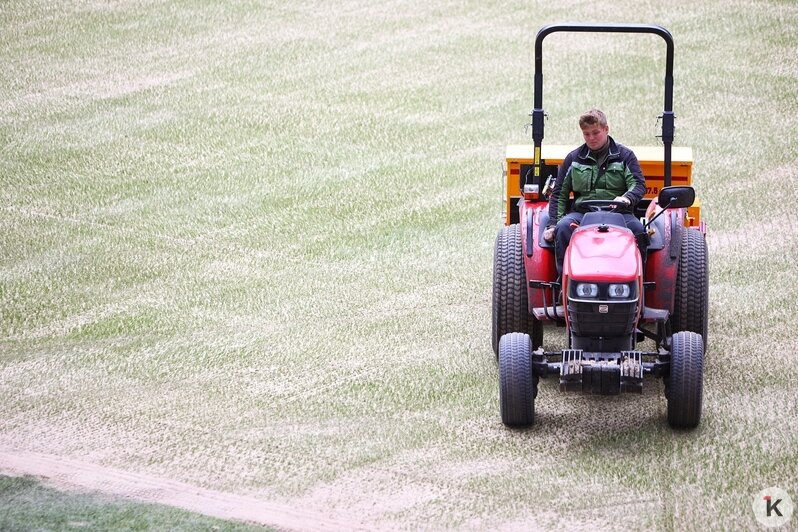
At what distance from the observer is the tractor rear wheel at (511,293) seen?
640cm

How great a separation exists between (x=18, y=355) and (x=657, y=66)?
7.88 metres

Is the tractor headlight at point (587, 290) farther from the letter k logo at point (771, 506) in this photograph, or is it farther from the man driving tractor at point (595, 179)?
the letter k logo at point (771, 506)

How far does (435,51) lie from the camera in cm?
1328

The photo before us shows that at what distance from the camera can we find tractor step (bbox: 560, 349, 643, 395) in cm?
558

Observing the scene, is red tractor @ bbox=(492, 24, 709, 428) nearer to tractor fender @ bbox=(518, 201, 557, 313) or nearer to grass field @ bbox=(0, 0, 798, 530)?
tractor fender @ bbox=(518, 201, 557, 313)

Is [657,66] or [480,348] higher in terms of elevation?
[657,66]

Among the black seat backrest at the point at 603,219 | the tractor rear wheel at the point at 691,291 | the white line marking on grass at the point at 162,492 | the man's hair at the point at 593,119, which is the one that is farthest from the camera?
the tractor rear wheel at the point at 691,291

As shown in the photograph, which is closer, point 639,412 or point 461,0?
point 639,412

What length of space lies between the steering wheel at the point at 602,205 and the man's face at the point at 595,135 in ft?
0.97

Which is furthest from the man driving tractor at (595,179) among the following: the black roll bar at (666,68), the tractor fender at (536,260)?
the black roll bar at (666,68)

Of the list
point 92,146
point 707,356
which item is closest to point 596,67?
point 92,146

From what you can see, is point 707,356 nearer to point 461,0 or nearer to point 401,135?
point 401,135

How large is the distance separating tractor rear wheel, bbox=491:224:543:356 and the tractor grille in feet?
2.20

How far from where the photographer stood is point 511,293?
21.0ft
